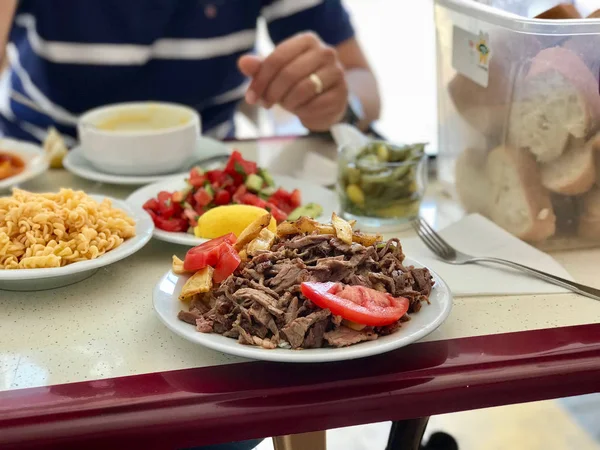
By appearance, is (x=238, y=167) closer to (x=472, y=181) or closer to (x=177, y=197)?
(x=177, y=197)

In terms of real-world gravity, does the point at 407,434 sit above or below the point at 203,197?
below

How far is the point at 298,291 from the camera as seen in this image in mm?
737

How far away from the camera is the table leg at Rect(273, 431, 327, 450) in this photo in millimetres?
746

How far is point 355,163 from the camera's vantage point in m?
1.09

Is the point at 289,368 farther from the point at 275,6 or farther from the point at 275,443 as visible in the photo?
the point at 275,6

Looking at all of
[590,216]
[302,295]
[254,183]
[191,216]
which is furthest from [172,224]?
[590,216]

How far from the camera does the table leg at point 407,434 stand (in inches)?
32.4

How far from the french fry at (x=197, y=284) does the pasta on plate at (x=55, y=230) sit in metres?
0.16

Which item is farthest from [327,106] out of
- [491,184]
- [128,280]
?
[128,280]

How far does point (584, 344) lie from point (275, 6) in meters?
1.25

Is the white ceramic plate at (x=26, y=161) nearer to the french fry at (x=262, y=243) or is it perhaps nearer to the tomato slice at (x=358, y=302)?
the french fry at (x=262, y=243)

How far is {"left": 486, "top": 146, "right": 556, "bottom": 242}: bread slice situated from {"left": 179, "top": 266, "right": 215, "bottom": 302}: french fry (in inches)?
18.4

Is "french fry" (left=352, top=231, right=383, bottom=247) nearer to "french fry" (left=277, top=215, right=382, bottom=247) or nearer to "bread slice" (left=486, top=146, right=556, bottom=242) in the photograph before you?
"french fry" (left=277, top=215, right=382, bottom=247)

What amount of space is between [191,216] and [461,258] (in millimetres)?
382
